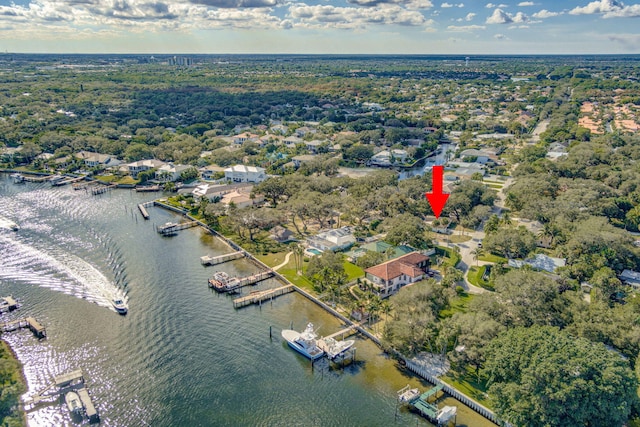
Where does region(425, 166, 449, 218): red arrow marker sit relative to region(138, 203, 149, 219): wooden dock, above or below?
above

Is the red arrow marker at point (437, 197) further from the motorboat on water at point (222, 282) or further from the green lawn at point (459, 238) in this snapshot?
the motorboat on water at point (222, 282)

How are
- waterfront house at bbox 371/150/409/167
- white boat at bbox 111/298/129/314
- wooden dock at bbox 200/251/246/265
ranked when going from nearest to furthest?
white boat at bbox 111/298/129/314
wooden dock at bbox 200/251/246/265
waterfront house at bbox 371/150/409/167

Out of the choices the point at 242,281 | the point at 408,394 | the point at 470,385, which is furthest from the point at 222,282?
the point at 470,385

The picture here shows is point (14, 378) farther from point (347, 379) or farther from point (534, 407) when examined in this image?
point (534, 407)

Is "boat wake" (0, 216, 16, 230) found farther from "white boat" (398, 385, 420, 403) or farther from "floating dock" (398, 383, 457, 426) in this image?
"floating dock" (398, 383, 457, 426)

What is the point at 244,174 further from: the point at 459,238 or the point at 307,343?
the point at 307,343

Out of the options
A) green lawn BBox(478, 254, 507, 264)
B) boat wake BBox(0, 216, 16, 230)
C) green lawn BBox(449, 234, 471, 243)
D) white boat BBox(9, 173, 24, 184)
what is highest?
white boat BBox(9, 173, 24, 184)

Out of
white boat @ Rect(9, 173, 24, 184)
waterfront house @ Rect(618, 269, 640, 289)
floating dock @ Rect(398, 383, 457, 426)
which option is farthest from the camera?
white boat @ Rect(9, 173, 24, 184)

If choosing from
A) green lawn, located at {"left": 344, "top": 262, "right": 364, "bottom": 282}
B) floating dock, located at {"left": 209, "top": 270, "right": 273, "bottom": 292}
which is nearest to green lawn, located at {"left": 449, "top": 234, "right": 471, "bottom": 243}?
green lawn, located at {"left": 344, "top": 262, "right": 364, "bottom": 282}
